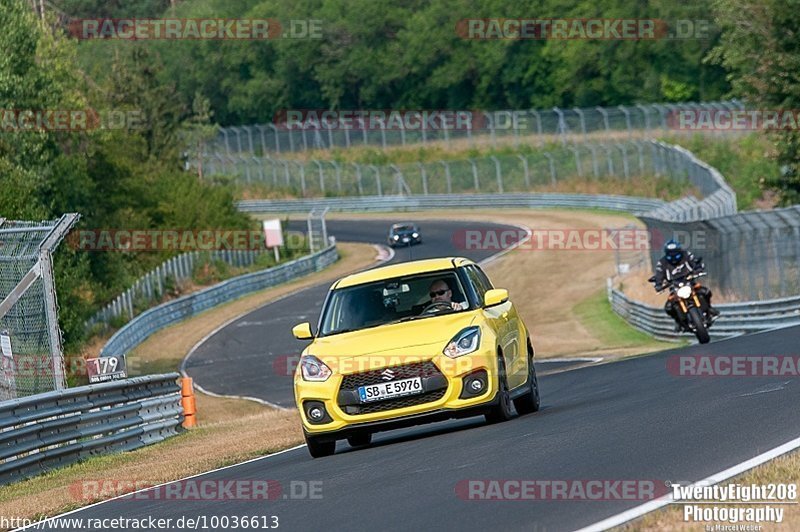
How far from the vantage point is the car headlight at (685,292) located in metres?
22.4

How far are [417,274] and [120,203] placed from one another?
4107 centimetres

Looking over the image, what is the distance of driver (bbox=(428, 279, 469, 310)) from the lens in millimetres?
12859

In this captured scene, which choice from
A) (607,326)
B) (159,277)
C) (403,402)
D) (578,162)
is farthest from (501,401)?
(578,162)

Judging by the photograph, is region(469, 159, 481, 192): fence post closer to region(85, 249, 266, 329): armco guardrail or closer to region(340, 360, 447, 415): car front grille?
region(85, 249, 266, 329): armco guardrail

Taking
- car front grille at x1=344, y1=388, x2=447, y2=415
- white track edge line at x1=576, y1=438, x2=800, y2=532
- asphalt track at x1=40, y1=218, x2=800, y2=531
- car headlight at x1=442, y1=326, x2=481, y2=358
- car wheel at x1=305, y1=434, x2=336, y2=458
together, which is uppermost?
car headlight at x1=442, y1=326, x2=481, y2=358

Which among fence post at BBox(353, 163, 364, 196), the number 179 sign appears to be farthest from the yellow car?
fence post at BBox(353, 163, 364, 196)

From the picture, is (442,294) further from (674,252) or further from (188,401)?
(674,252)

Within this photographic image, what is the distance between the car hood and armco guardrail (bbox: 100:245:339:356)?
893 inches

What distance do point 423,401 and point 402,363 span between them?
0.36 metres

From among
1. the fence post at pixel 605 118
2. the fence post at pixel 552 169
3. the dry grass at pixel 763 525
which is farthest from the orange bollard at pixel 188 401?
the fence post at pixel 552 169

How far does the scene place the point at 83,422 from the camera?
16.2 metres

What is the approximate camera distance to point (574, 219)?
6394 centimetres

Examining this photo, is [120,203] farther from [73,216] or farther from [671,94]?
[671,94]

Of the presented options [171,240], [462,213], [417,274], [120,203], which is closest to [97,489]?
[417,274]
